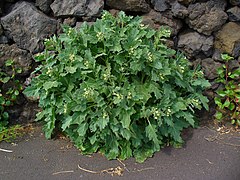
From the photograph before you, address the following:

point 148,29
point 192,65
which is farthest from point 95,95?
point 192,65

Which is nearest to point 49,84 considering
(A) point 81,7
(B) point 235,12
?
(A) point 81,7

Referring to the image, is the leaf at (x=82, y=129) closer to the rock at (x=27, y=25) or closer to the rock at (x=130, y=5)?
the rock at (x=27, y=25)

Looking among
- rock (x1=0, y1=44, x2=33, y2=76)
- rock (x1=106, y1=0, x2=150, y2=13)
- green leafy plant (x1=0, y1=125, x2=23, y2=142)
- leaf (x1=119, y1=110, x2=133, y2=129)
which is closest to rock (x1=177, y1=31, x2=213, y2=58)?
rock (x1=106, y1=0, x2=150, y2=13)

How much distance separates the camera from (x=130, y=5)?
3869 mm

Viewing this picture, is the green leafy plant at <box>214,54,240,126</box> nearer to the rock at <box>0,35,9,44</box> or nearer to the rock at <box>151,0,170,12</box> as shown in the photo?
the rock at <box>151,0,170,12</box>

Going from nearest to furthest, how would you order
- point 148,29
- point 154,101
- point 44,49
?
point 154,101
point 148,29
point 44,49

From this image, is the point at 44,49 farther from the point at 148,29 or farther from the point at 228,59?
the point at 228,59

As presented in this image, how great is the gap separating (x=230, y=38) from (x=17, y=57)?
232 cm

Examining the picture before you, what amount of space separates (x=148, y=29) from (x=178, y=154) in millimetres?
1296

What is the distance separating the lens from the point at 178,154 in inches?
138

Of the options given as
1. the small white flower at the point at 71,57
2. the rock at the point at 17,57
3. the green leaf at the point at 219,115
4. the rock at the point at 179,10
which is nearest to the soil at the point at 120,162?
the green leaf at the point at 219,115

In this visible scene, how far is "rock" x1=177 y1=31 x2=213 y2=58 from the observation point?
13.0ft

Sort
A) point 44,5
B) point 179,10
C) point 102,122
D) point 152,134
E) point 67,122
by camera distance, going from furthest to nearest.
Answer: point 44,5
point 179,10
point 67,122
point 152,134
point 102,122

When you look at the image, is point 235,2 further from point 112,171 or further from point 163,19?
point 112,171
